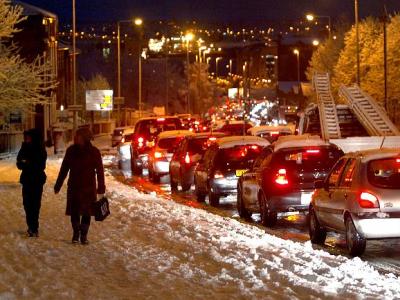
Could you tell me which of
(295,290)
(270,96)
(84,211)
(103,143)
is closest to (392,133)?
(84,211)

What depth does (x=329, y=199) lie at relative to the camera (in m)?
13.6

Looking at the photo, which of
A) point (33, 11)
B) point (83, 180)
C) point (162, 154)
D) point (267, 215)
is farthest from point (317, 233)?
point (33, 11)

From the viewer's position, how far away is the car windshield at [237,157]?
68.7 feet

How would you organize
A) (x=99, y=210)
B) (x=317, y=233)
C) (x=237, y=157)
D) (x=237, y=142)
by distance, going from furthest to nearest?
(x=237, y=142) → (x=237, y=157) → (x=317, y=233) → (x=99, y=210)

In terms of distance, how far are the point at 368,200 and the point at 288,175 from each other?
4.26 m

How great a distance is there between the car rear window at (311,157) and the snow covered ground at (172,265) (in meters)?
1.54

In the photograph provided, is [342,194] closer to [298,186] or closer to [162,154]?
[298,186]

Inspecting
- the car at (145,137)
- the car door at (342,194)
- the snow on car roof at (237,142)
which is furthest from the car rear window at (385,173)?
the car at (145,137)

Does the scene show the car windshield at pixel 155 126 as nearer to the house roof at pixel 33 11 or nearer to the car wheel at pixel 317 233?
the car wheel at pixel 317 233

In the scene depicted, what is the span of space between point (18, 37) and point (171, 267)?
5446cm

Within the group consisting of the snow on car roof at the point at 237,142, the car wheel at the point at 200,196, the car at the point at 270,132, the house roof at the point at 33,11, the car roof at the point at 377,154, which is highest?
the house roof at the point at 33,11

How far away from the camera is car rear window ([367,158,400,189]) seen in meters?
12.5

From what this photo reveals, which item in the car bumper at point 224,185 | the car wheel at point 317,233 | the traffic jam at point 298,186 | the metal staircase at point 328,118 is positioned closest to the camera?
the traffic jam at point 298,186

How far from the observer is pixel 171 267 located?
10.7 m
